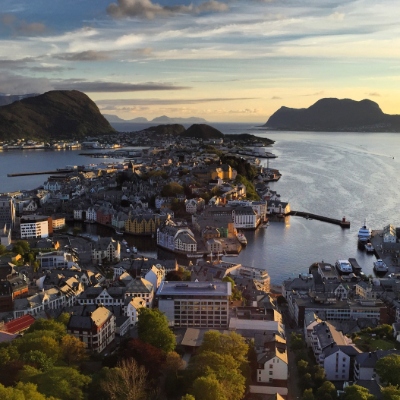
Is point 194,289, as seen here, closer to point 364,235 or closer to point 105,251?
point 105,251

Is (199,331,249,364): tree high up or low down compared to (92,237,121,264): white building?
up

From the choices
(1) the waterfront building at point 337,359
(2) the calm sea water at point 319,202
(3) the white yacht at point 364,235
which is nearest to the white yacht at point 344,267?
(2) the calm sea water at point 319,202

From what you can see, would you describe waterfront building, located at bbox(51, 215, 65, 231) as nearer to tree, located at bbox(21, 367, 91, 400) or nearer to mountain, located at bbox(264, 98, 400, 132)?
tree, located at bbox(21, 367, 91, 400)

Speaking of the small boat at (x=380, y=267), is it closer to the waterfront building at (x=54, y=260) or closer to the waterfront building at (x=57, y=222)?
the waterfront building at (x=54, y=260)

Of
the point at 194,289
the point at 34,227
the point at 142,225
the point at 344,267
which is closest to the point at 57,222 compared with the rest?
the point at 34,227

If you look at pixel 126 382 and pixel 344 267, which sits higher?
pixel 126 382

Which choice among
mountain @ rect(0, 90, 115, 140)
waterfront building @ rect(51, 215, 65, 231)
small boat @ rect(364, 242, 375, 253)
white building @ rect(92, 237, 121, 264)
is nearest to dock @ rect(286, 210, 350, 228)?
small boat @ rect(364, 242, 375, 253)
